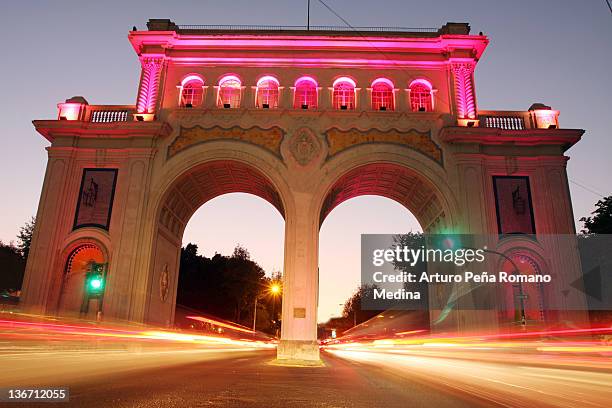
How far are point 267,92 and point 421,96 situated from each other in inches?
353

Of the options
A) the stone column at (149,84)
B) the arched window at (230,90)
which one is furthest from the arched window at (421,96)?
the stone column at (149,84)

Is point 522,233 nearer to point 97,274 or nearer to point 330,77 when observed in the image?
point 330,77

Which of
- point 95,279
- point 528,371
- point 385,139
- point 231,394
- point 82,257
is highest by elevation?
point 385,139

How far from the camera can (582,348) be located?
28.2ft

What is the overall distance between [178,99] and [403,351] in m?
18.0

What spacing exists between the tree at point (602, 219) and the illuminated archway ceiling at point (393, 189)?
1743 centimetres

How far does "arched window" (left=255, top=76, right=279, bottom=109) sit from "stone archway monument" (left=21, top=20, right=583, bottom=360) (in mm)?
75

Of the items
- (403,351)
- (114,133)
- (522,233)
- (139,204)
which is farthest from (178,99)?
(522,233)

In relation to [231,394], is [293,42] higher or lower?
higher

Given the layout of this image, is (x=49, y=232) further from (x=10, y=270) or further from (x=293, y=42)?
(x=10, y=270)

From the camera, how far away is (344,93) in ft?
85.4

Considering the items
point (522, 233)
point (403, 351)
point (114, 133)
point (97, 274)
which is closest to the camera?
point (97, 274)

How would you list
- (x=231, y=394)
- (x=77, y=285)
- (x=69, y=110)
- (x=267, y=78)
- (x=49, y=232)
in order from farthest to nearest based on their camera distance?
1. (x=267, y=78)
2. (x=69, y=110)
3. (x=77, y=285)
4. (x=49, y=232)
5. (x=231, y=394)

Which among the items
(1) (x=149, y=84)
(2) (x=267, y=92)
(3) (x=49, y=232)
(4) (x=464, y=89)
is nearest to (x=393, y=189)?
(4) (x=464, y=89)
